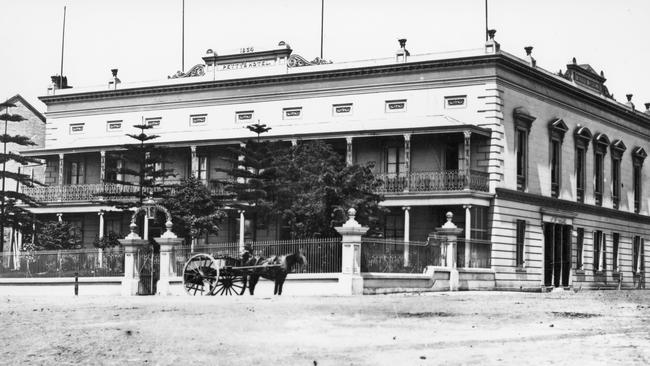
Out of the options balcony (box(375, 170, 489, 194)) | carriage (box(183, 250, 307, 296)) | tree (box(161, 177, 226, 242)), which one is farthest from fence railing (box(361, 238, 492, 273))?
tree (box(161, 177, 226, 242))

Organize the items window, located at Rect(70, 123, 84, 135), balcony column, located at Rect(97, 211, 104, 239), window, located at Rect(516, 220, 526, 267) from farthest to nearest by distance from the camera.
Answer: window, located at Rect(70, 123, 84, 135) < balcony column, located at Rect(97, 211, 104, 239) < window, located at Rect(516, 220, 526, 267)

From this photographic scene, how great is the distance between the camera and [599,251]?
144 ft

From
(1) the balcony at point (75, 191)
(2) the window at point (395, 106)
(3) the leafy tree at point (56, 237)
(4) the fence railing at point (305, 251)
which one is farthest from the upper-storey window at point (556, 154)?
(3) the leafy tree at point (56, 237)

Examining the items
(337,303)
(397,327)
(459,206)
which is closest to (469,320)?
(397,327)

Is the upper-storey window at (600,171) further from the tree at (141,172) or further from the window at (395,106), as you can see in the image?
the tree at (141,172)

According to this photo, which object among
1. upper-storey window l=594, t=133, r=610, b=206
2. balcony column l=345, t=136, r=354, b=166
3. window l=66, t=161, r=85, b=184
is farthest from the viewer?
window l=66, t=161, r=85, b=184

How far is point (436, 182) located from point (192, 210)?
8.56 metres

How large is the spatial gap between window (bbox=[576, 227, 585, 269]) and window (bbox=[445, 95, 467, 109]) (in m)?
8.80

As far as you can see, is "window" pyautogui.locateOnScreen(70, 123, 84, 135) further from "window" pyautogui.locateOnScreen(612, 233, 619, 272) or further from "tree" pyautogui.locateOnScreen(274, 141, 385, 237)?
"window" pyautogui.locateOnScreen(612, 233, 619, 272)

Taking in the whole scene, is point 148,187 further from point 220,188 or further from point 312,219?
point 312,219

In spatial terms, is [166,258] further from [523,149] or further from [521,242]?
[523,149]

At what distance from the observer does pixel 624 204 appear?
46.8 m

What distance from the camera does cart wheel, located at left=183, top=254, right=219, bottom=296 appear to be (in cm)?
2553

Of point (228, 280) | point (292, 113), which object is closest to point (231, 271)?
point (228, 280)
